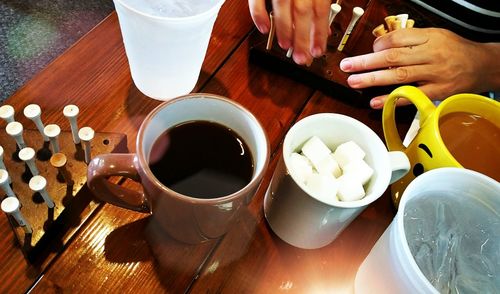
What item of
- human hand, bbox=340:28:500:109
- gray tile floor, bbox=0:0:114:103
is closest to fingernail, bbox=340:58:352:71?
human hand, bbox=340:28:500:109

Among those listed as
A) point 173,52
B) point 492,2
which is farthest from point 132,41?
point 492,2

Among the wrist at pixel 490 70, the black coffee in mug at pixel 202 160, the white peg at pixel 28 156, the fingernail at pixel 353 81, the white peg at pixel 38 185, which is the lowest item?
the wrist at pixel 490 70

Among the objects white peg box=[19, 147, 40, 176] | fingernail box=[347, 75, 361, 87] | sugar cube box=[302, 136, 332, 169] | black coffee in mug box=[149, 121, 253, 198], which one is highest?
white peg box=[19, 147, 40, 176]

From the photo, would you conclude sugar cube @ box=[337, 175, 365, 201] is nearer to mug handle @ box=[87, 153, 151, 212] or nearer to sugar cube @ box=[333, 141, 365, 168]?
sugar cube @ box=[333, 141, 365, 168]

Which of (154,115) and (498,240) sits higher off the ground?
(154,115)

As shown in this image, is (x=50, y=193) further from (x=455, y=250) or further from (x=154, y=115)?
(x=455, y=250)

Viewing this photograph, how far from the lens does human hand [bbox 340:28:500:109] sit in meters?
0.76

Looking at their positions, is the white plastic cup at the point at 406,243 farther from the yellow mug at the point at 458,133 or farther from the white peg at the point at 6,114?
the white peg at the point at 6,114

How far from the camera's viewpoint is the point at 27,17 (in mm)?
1513

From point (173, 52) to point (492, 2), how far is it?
759mm

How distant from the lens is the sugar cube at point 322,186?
0.51m

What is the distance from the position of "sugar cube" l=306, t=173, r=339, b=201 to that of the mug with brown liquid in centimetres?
7

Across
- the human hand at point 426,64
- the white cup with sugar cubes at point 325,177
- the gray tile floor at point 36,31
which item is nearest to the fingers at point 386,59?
the human hand at point 426,64

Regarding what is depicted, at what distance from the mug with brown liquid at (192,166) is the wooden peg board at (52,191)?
2.8 inches
